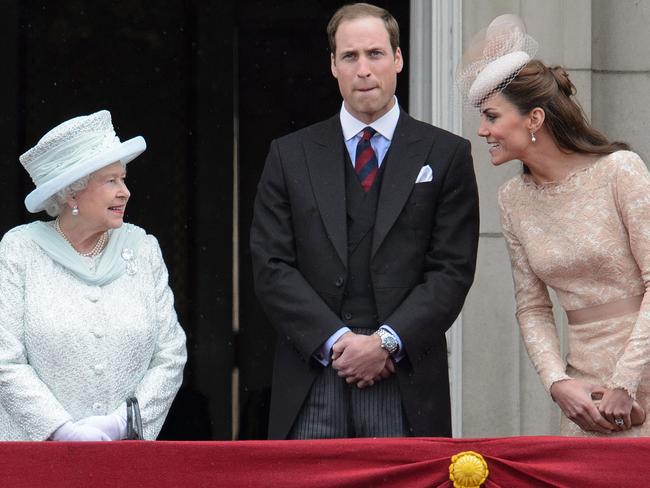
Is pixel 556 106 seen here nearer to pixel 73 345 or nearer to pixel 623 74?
pixel 73 345

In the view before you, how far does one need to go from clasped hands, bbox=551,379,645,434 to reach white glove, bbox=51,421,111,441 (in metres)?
1.39

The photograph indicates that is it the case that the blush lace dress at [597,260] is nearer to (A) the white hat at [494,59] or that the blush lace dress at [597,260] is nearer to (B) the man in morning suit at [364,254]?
(B) the man in morning suit at [364,254]

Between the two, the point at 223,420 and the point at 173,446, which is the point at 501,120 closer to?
the point at 173,446

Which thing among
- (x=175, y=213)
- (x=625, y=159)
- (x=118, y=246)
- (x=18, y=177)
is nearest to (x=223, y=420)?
(x=175, y=213)

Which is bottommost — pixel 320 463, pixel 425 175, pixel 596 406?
pixel 320 463

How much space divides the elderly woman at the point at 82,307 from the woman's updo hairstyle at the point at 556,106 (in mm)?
1219

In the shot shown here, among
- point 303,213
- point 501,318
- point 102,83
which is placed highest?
point 102,83

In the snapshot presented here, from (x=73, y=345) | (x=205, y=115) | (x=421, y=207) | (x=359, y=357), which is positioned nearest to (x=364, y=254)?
(x=421, y=207)

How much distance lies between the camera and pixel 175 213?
7215mm

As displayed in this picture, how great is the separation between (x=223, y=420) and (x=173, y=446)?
3.31m

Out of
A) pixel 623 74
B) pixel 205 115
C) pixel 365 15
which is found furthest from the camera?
pixel 205 115

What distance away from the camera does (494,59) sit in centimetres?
474

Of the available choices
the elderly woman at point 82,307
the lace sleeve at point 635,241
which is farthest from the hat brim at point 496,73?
the elderly woman at point 82,307

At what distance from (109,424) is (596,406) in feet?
4.77
